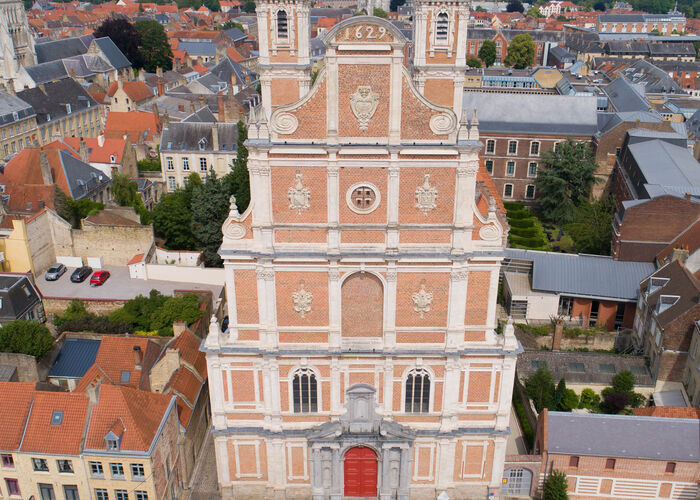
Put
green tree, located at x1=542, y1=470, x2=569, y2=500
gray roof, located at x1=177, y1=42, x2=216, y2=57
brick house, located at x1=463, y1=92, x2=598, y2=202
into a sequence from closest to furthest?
green tree, located at x1=542, y1=470, x2=569, y2=500 < brick house, located at x1=463, y1=92, x2=598, y2=202 < gray roof, located at x1=177, y1=42, x2=216, y2=57

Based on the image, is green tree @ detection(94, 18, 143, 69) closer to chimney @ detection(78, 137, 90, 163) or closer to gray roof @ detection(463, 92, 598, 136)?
chimney @ detection(78, 137, 90, 163)

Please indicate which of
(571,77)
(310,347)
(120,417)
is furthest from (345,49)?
(571,77)

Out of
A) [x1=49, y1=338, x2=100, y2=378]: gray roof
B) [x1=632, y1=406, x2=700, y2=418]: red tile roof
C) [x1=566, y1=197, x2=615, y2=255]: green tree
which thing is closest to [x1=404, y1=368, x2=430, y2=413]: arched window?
[x1=632, y1=406, x2=700, y2=418]: red tile roof

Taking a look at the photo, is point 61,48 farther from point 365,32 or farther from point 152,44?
point 365,32


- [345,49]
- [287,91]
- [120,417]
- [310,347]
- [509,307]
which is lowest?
[509,307]

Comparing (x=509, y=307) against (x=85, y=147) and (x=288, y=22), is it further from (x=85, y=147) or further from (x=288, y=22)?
(x=85, y=147)

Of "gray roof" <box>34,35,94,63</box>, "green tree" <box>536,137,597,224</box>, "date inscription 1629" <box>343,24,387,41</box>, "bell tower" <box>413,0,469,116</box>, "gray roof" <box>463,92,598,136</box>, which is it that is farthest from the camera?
"gray roof" <box>34,35,94,63</box>
